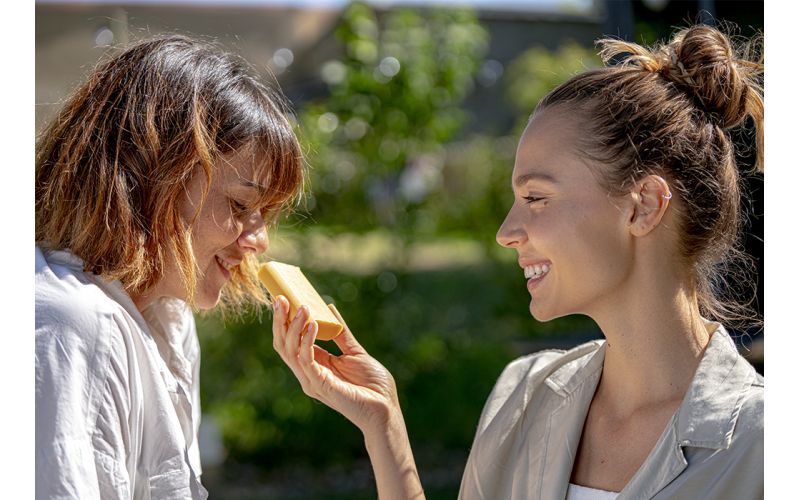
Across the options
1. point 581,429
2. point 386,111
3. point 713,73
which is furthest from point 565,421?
point 386,111

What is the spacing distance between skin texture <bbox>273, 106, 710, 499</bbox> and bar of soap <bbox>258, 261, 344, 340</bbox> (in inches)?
21.6

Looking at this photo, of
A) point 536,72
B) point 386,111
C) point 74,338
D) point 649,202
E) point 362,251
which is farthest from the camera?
point 536,72

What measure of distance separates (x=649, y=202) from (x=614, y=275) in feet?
0.60

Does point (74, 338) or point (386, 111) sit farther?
point (386, 111)

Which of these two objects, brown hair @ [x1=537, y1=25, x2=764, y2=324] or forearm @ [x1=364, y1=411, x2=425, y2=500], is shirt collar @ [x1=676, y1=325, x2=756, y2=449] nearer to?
brown hair @ [x1=537, y1=25, x2=764, y2=324]

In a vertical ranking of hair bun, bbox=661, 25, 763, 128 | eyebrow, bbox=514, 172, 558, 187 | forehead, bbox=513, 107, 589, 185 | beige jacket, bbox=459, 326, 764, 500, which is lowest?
beige jacket, bbox=459, 326, 764, 500

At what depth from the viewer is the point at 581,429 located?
2.30 meters

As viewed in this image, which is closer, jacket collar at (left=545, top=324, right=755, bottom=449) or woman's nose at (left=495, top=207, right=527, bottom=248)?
jacket collar at (left=545, top=324, right=755, bottom=449)

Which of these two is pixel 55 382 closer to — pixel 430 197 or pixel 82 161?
pixel 82 161

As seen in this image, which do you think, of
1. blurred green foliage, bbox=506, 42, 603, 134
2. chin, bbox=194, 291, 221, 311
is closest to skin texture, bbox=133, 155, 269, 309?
chin, bbox=194, 291, 221, 311

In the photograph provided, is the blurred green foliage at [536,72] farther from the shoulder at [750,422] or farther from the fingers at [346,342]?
the shoulder at [750,422]

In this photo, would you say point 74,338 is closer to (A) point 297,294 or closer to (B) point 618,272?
(A) point 297,294

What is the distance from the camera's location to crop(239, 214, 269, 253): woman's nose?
239 centimetres

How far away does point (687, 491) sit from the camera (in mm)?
1940
